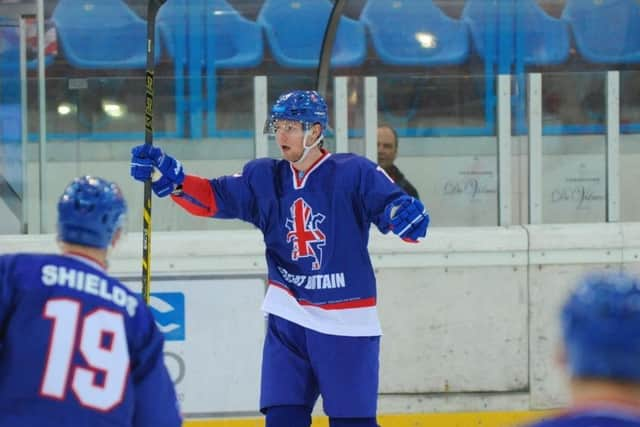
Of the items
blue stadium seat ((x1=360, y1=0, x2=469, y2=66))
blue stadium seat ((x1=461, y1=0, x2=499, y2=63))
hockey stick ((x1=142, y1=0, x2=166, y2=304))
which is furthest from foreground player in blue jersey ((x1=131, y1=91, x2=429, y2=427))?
blue stadium seat ((x1=461, y1=0, x2=499, y2=63))

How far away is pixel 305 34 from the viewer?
17.0 feet

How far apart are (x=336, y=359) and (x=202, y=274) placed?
1.28 m

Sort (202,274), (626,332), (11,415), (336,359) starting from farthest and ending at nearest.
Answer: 1. (202,274)
2. (336,359)
3. (11,415)
4. (626,332)

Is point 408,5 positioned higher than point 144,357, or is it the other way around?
point 408,5

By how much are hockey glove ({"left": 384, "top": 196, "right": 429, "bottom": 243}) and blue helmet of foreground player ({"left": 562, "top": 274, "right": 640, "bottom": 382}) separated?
2.00 metres

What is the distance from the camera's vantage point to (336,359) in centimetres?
365

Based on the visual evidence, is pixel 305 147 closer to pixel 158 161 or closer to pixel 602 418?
pixel 158 161

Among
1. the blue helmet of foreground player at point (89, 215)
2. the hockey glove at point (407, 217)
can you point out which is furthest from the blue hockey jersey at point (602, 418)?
the hockey glove at point (407, 217)

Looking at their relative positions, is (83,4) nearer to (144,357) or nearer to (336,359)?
(336,359)

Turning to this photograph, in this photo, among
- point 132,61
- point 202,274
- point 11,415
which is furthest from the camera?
point 132,61

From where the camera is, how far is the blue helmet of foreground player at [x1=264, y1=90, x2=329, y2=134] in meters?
3.73

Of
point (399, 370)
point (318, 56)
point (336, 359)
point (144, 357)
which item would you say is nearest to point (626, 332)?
point (144, 357)

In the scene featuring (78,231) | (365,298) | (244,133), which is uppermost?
(244,133)

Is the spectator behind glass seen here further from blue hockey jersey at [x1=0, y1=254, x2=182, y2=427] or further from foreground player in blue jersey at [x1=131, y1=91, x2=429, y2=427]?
blue hockey jersey at [x1=0, y1=254, x2=182, y2=427]
